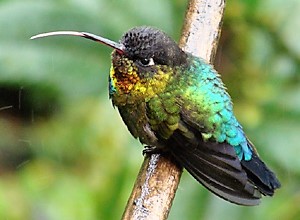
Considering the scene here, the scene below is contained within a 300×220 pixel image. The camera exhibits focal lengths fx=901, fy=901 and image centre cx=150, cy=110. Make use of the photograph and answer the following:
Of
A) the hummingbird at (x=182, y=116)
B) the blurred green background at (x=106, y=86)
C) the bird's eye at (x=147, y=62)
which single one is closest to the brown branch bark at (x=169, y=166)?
the hummingbird at (x=182, y=116)

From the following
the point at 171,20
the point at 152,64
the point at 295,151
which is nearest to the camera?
the point at 152,64

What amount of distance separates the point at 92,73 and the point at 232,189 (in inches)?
43.9

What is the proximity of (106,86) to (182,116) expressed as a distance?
98 centimetres

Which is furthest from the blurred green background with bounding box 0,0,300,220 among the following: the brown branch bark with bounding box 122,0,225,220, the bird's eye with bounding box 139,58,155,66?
the bird's eye with bounding box 139,58,155,66

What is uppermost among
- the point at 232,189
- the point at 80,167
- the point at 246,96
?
the point at 246,96

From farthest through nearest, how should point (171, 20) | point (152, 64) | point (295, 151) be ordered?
point (171, 20), point (295, 151), point (152, 64)

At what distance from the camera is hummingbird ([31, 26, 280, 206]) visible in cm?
262

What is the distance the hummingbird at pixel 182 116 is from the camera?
8.58 ft

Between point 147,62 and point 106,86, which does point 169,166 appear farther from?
point 106,86

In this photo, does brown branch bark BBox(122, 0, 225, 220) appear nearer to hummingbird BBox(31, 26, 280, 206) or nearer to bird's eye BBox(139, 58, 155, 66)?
hummingbird BBox(31, 26, 280, 206)

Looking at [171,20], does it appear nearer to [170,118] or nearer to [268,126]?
[268,126]

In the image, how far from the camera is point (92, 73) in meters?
3.57

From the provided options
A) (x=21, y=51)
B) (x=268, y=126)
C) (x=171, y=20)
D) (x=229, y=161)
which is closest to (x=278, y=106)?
(x=268, y=126)

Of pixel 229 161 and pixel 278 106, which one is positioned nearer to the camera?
pixel 229 161
